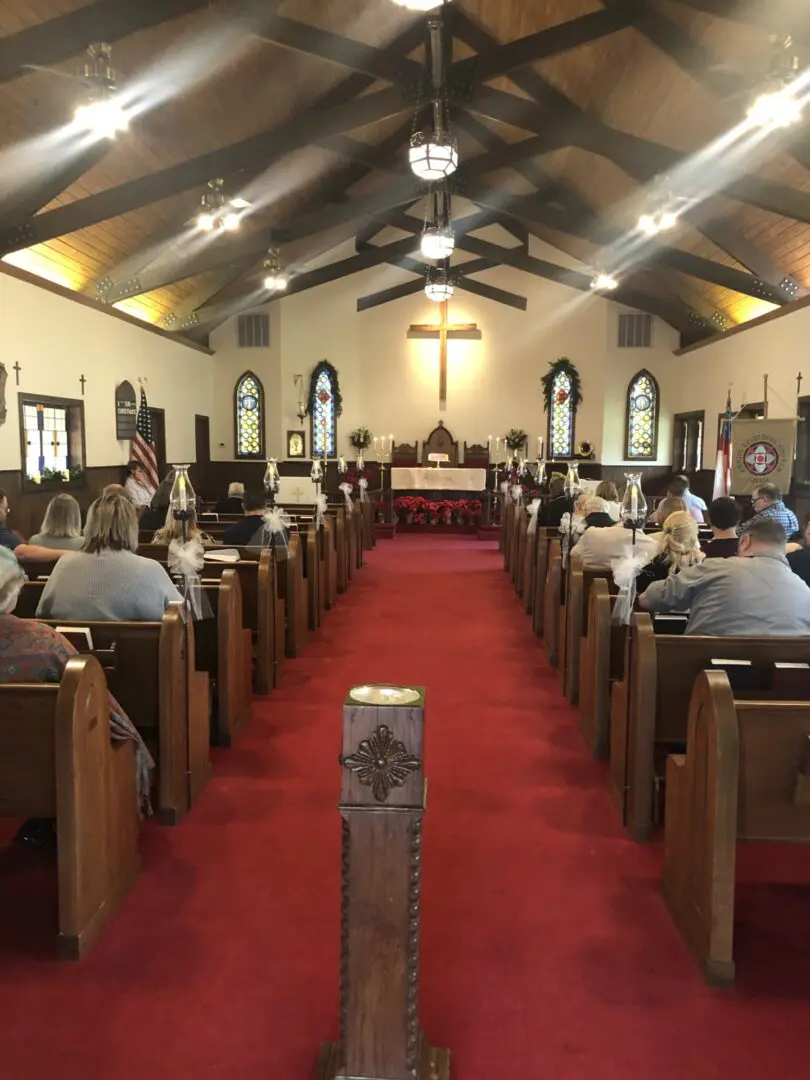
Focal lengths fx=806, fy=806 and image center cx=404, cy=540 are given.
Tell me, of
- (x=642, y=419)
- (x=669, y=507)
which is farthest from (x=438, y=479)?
(x=669, y=507)

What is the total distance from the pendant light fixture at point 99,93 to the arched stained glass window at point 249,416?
981 cm

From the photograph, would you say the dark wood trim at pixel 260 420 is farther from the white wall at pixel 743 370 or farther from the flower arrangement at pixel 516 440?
the white wall at pixel 743 370

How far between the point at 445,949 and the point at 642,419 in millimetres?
14220

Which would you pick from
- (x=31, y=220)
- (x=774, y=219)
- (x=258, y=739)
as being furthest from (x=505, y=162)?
(x=258, y=739)

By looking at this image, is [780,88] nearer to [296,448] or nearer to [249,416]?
[296,448]

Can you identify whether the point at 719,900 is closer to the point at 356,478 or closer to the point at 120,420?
the point at 120,420

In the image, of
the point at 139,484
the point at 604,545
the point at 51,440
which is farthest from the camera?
the point at 139,484

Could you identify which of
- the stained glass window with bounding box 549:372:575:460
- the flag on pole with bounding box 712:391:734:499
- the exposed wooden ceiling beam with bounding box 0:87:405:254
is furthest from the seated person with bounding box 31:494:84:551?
the stained glass window with bounding box 549:372:575:460

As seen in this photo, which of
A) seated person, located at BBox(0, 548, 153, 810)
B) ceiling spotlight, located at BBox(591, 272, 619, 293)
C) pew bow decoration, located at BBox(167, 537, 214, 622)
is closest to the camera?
seated person, located at BBox(0, 548, 153, 810)

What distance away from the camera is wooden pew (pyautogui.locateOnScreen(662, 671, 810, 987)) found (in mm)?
2227

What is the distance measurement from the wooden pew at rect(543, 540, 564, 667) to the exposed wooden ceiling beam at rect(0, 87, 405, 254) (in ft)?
17.2

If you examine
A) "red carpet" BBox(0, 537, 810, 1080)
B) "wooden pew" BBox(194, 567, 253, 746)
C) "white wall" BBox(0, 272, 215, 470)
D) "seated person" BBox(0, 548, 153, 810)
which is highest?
"white wall" BBox(0, 272, 215, 470)

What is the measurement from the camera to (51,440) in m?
8.98

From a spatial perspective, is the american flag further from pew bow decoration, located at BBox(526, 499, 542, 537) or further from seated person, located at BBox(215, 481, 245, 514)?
pew bow decoration, located at BBox(526, 499, 542, 537)
